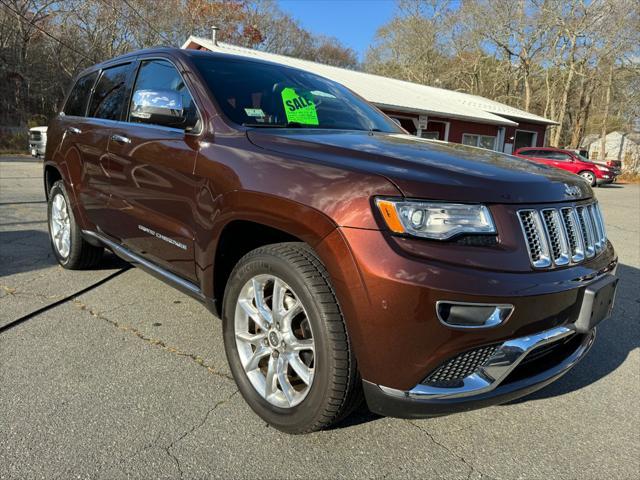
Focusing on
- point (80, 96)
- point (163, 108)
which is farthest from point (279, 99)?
point (80, 96)

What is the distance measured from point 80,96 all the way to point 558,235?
4.22 meters

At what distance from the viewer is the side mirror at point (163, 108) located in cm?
274

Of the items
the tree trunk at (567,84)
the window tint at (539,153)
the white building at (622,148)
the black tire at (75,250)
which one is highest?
the tree trunk at (567,84)

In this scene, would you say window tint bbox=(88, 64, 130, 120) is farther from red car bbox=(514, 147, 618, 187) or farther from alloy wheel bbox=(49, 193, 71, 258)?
red car bbox=(514, 147, 618, 187)

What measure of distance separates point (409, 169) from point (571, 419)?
5.48 feet

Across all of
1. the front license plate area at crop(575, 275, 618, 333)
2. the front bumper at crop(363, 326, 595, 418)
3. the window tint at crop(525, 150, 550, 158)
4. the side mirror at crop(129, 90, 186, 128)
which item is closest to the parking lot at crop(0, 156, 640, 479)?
the front bumper at crop(363, 326, 595, 418)

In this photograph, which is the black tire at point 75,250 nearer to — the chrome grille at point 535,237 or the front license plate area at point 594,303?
the chrome grille at point 535,237

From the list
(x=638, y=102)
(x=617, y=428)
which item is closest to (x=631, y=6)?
(x=638, y=102)

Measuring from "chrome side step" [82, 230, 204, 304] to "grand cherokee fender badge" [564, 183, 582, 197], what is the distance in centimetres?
192

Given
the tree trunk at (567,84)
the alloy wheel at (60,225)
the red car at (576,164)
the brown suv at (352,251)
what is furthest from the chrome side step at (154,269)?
the tree trunk at (567,84)

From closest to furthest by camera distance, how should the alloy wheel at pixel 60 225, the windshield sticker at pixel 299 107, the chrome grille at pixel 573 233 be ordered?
the chrome grille at pixel 573 233
the windshield sticker at pixel 299 107
the alloy wheel at pixel 60 225

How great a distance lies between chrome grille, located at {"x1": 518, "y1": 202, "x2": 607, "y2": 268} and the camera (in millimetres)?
1991

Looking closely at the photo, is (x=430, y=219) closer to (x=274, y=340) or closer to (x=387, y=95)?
(x=274, y=340)

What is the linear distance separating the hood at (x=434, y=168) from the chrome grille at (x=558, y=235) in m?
0.07
